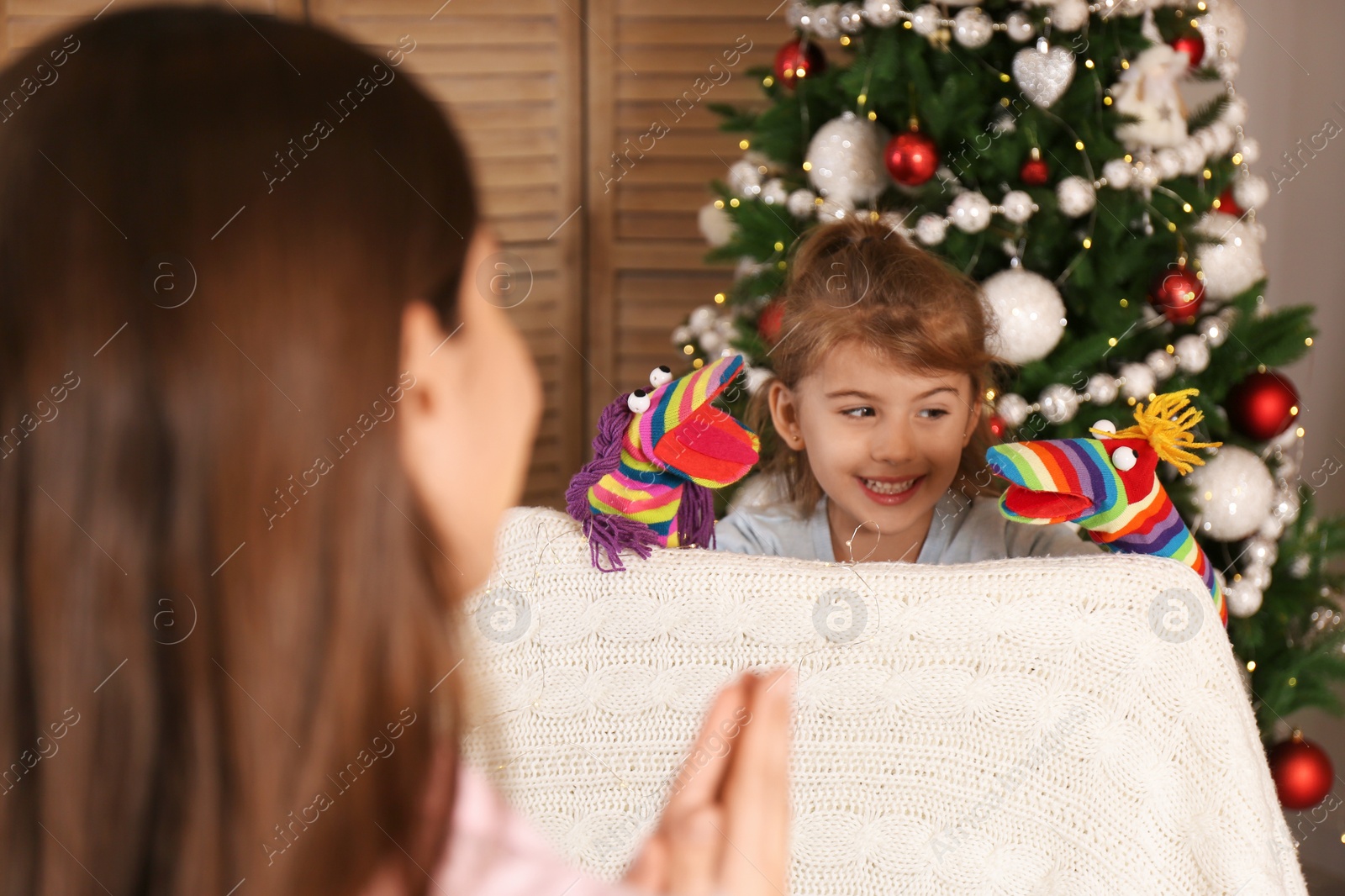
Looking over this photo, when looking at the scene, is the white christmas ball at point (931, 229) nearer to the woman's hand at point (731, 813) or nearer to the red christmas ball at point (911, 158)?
the red christmas ball at point (911, 158)

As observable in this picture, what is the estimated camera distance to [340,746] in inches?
16.0

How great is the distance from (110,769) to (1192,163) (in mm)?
1662

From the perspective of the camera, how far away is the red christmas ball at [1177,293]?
1571 millimetres

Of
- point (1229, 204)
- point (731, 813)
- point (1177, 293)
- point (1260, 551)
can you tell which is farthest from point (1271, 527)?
point (731, 813)

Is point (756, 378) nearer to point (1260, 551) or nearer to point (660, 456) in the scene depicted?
point (660, 456)

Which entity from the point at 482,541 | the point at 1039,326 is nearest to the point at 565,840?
the point at 482,541

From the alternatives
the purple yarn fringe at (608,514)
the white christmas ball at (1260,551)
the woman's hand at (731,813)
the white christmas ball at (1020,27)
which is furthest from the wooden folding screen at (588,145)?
the woman's hand at (731,813)

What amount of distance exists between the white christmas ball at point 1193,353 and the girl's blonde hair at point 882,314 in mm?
298

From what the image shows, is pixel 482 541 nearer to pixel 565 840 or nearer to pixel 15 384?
pixel 15 384

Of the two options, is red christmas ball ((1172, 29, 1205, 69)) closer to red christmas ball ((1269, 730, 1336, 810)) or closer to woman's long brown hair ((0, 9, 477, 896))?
red christmas ball ((1269, 730, 1336, 810))

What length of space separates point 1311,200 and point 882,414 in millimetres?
A: 1248

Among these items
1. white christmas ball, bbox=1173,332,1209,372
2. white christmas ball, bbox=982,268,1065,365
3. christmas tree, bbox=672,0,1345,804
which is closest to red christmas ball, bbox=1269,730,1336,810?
christmas tree, bbox=672,0,1345,804

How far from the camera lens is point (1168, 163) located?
5.22 feet

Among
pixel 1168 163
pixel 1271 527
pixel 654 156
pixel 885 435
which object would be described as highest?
pixel 654 156
